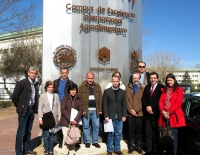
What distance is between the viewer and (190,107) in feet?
20.4

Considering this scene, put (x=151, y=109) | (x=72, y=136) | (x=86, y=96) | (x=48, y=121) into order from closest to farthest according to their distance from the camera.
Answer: (x=72, y=136)
(x=48, y=121)
(x=151, y=109)
(x=86, y=96)

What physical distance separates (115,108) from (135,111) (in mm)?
571

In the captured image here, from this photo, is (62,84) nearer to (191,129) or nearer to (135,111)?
(135,111)

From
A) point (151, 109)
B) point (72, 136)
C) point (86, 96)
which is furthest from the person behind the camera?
point (86, 96)

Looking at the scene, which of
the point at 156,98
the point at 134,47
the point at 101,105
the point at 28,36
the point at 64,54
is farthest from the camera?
the point at 28,36

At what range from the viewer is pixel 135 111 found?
6.48 m

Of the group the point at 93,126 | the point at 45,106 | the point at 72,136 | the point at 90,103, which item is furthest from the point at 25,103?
the point at 93,126

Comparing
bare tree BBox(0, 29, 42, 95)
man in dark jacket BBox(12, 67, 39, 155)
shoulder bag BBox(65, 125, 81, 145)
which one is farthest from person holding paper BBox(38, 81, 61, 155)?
bare tree BBox(0, 29, 42, 95)

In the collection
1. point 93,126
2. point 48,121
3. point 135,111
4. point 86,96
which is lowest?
point 93,126

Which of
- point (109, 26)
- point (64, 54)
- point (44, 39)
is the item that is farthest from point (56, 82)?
point (109, 26)

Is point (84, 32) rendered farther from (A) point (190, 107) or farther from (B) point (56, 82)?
(A) point (190, 107)

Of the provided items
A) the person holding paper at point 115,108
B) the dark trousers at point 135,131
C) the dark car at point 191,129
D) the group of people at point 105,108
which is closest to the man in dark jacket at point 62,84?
the group of people at point 105,108

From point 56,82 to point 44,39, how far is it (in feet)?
4.59

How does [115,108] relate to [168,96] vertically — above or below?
below
